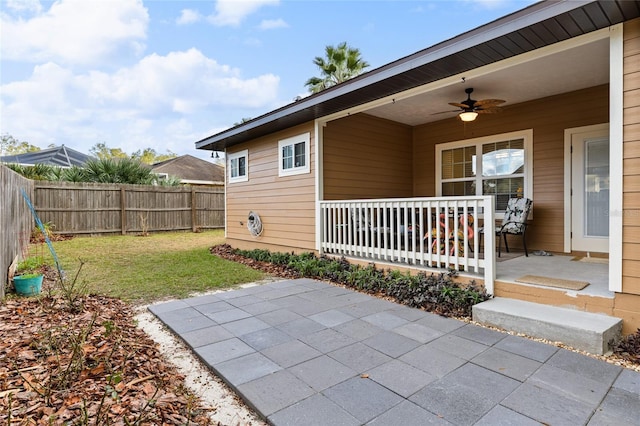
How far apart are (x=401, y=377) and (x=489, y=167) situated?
4.88 meters

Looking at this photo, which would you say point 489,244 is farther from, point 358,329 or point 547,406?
point 547,406

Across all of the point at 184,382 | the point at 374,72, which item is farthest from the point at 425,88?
the point at 184,382

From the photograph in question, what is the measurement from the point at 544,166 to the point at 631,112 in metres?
2.73

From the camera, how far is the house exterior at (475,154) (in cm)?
276

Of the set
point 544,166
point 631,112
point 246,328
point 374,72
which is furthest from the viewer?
point 544,166

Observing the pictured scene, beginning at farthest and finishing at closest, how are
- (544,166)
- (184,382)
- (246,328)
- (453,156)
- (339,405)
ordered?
(453,156) < (544,166) < (246,328) < (184,382) < (339,405)

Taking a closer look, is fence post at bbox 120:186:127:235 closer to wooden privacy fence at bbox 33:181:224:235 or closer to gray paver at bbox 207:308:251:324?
wooden privacy fence at bbox 33:181:224:235

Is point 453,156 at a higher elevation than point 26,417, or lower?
higher

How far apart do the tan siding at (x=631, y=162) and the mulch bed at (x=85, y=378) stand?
332 centimetres

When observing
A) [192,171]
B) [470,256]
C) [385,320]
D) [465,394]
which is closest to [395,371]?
[465,394]

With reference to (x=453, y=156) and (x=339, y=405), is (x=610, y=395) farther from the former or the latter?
(x=453, y=156)

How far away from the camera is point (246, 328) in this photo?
3117mm

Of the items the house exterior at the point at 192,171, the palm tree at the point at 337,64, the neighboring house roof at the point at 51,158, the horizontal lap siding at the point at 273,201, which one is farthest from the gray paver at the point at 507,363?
the neighboring house roof at the point at 51,158

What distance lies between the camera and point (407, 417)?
5.87 feet
